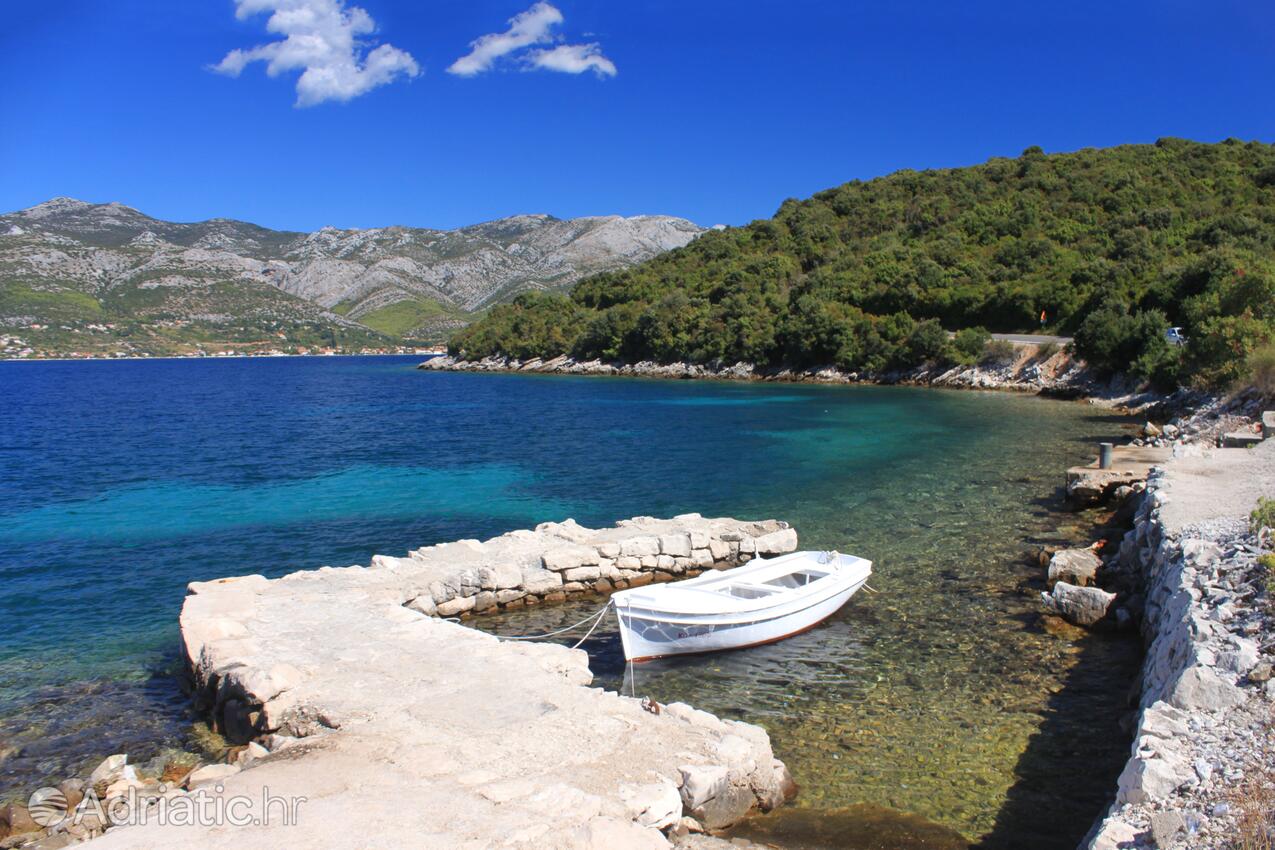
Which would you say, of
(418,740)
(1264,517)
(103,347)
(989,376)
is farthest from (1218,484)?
(103,347)

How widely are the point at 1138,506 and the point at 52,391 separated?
88.4 meters

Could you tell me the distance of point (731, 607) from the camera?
11.9m

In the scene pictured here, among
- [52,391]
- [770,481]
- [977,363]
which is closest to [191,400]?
[52,391]

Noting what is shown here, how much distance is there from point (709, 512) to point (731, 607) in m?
9.64

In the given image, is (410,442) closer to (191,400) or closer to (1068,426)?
(1068,426)

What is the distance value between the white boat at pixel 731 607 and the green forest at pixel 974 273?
29.0m

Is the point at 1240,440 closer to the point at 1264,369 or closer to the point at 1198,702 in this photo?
the point at 1264,369

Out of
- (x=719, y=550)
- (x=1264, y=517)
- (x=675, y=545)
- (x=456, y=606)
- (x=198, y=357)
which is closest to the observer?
(x=1264, y=517)

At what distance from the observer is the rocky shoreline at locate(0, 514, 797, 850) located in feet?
20.5

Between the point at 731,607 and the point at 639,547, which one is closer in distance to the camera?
the point at 731,607

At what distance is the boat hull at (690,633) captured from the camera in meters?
11.5

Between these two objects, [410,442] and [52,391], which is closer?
[410,442]

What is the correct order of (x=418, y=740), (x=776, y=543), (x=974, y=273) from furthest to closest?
(x=974, y=273) < (x=776, y=543) < (x=418, y=740)

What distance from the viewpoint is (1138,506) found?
17.7 m
